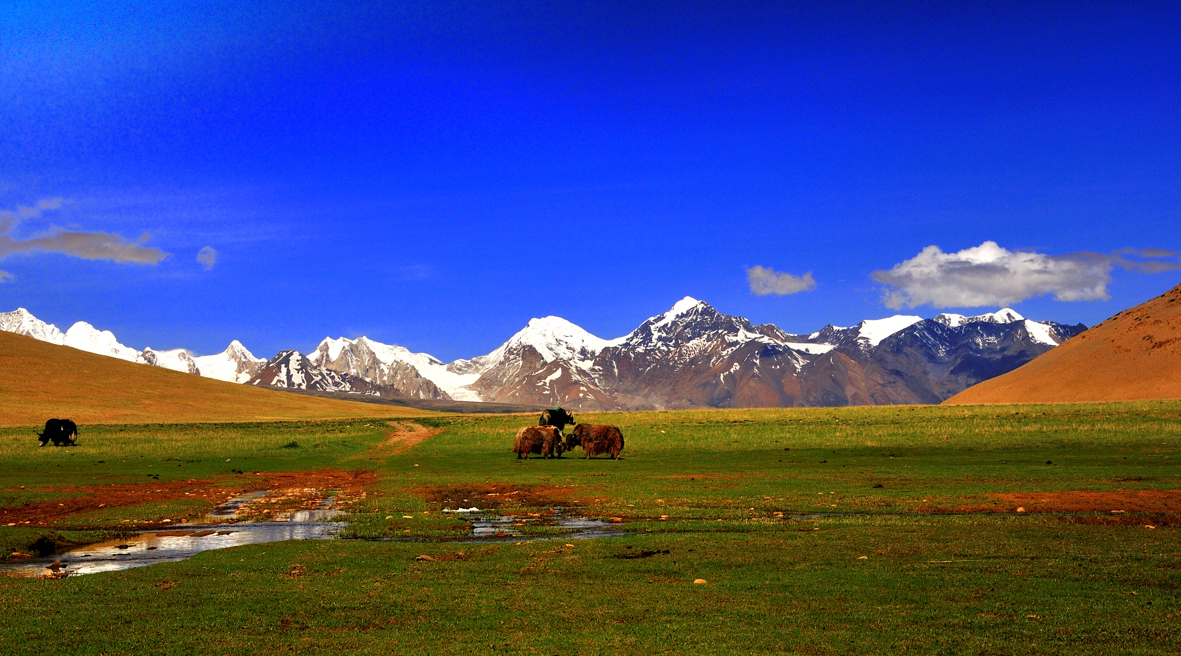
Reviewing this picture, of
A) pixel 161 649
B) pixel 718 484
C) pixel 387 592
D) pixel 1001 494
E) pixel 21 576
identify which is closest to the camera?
pixel 161 649

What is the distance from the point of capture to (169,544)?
20594mm

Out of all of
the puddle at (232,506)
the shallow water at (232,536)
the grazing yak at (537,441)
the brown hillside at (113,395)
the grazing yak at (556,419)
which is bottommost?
the puddle at (232,506)

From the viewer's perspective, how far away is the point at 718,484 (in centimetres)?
3309

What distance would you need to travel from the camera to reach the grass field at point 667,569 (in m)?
11.4

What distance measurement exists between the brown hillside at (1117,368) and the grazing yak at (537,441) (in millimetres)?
131204

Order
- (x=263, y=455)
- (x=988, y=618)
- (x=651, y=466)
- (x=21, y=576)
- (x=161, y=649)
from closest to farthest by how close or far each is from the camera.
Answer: (x=161, y=649) → (x=988, y=618) → (x=21, y=576) → (x=651, y=466) → (x=263, y=455)

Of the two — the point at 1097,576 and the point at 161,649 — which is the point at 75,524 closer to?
the point at 161,649

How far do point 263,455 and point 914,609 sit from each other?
5111 centimetres

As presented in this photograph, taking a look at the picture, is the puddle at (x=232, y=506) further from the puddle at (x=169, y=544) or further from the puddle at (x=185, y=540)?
the puddle at (x=169, y=544)

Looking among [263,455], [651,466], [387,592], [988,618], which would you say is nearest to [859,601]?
[988,618]

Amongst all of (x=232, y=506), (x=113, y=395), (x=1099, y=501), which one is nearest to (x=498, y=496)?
(x=232, y=506)

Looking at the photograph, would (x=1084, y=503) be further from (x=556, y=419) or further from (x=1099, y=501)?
(x=556, y=419)

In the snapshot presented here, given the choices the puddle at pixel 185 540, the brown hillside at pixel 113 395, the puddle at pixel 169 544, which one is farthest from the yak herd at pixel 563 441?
the brown hillside at pixel 113 395

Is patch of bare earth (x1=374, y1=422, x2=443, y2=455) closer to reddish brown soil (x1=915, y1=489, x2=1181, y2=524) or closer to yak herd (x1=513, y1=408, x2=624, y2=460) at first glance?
yak herd (x1=513, y1=408, x2=624, y2=460)
